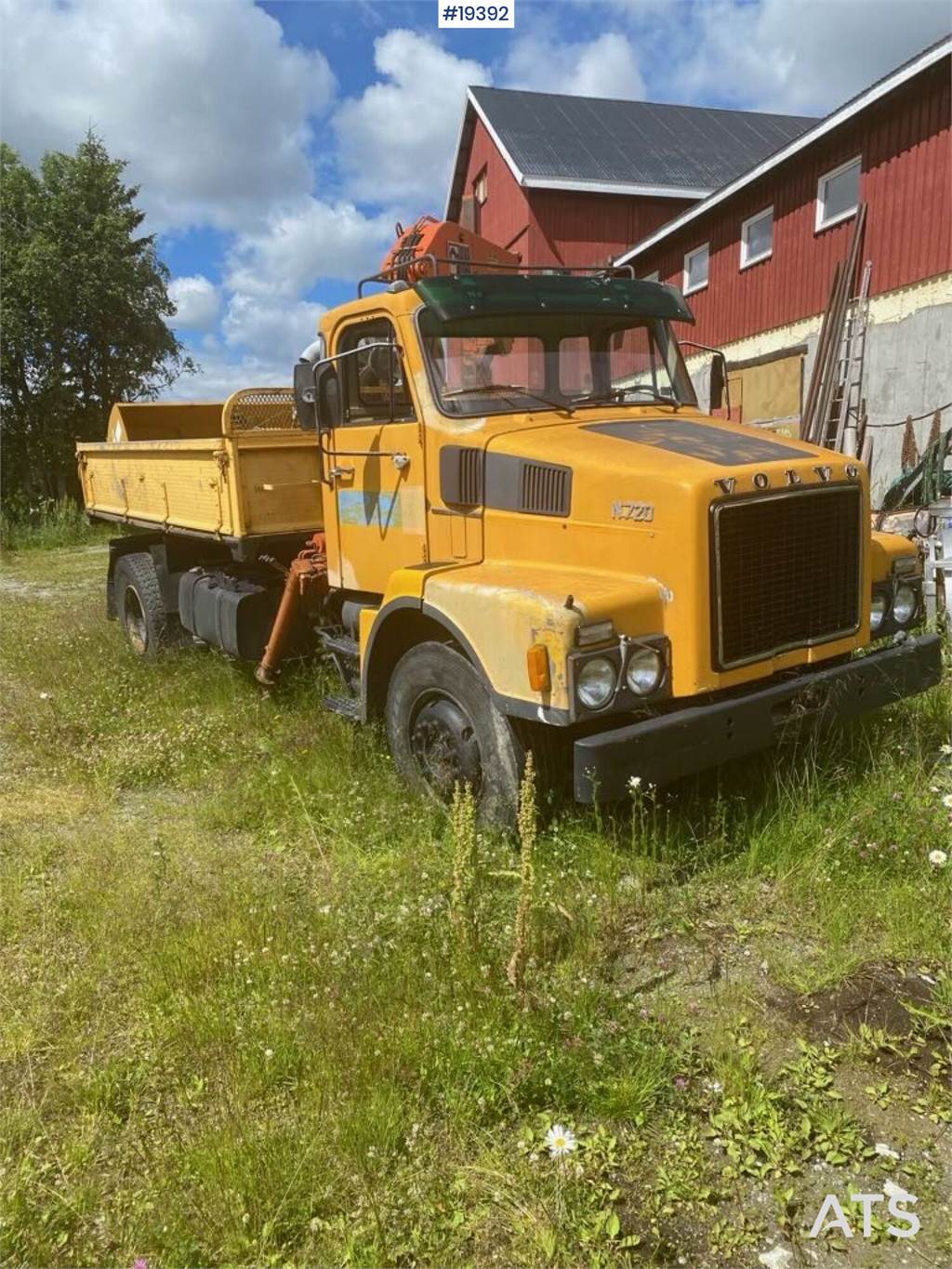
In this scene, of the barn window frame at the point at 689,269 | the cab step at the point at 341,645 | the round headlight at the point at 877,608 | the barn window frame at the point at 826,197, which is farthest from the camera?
the barn window frame at the point at 689,269

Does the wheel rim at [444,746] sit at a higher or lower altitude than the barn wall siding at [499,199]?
lower

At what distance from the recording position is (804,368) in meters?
14.4

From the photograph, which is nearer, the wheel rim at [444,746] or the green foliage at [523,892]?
the green foliage at [523,892]

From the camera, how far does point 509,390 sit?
15.7 ft

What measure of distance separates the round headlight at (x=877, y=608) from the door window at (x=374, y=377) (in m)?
2.60

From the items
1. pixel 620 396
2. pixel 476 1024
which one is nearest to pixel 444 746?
pixel 476 1024

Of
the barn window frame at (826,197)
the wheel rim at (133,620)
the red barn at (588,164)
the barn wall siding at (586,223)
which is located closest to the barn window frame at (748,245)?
the barn window frame at (826,197)

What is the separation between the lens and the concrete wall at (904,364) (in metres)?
11.7

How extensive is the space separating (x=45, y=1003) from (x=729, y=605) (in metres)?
3.02

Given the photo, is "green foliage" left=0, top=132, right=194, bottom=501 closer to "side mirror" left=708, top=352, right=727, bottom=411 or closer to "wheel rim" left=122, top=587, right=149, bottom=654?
"wheel rim" left=122, top=587, right=149, bottom=654

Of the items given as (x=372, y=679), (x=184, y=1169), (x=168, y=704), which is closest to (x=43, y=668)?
(x=168, y=704)

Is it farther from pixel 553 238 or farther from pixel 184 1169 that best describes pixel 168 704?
pixel 553 238

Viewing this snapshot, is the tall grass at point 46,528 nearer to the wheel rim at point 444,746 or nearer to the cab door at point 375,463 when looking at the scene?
the cab door at point 375,463

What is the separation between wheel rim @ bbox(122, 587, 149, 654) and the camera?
857 cm
